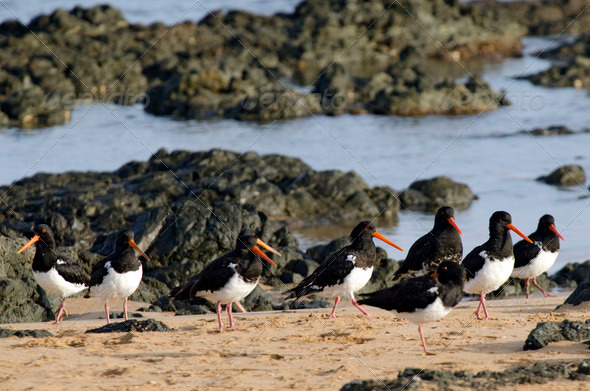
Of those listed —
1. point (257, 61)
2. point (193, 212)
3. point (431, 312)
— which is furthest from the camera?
point (257, 61)

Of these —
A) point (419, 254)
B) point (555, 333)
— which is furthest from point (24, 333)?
point (555, 333)

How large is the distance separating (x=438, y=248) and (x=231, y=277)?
2.66m

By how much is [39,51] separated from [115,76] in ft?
14.1

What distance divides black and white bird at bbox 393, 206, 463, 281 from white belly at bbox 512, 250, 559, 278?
1147mm

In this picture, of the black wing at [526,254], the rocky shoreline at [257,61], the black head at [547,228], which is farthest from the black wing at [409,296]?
the rocky shoreline at [257,61]

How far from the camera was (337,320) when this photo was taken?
29.0ft

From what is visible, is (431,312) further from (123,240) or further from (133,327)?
(123,240)

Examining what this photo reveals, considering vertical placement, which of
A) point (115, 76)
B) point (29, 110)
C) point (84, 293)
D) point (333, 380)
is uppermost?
point (115, 76)

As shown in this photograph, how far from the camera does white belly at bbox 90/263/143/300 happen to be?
9.10 meters

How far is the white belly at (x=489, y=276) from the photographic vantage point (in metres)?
8.97

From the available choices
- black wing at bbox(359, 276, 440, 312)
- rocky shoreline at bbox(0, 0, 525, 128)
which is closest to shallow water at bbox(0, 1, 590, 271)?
rocky shoreline at bbox(0, 0, 525, 128)

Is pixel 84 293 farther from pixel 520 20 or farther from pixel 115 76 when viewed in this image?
pixel 520 20

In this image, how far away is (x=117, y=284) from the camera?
910 centimetres

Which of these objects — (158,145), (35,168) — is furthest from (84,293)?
(158,145)
